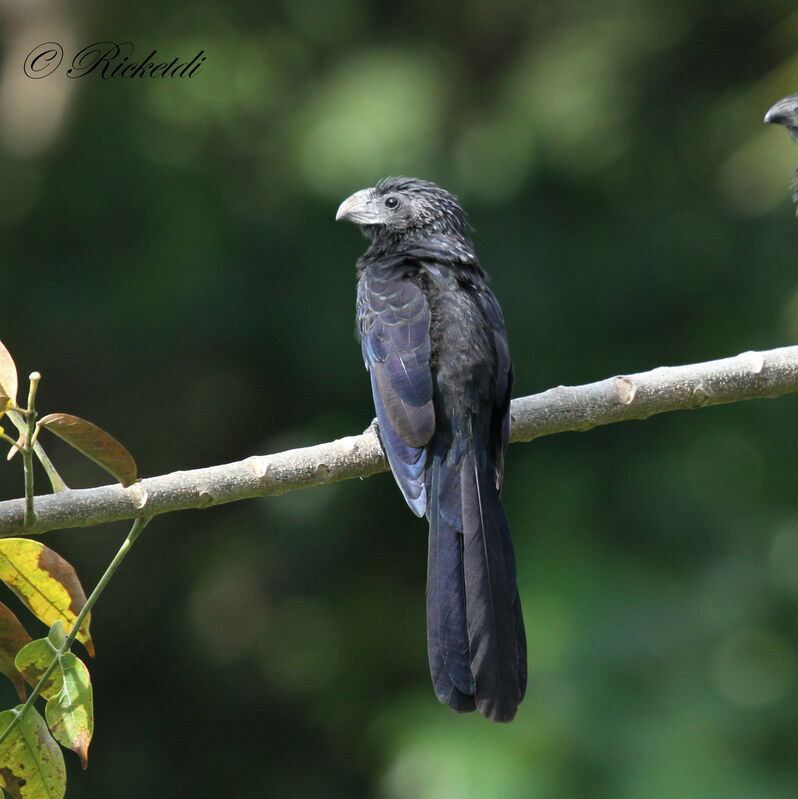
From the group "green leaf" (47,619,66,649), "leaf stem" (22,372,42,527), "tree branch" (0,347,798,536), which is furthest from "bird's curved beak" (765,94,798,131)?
"green leaf" (47,619,66,649)

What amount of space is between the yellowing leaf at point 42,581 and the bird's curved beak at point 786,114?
4082mm

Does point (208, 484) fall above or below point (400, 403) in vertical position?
below

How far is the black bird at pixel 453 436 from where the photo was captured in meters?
2.68

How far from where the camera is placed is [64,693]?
6.51 ft

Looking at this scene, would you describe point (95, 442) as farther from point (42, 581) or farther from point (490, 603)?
point (490, 603)

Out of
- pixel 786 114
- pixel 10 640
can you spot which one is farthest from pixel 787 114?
pixel 10 640

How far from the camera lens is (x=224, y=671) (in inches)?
289

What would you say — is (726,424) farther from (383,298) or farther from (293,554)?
(383,298)

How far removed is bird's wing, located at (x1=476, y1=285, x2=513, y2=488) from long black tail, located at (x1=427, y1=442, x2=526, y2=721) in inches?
2.5

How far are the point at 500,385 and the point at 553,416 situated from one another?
28 centimetres

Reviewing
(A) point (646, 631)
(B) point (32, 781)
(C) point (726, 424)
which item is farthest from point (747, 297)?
(B) point (32, 781)

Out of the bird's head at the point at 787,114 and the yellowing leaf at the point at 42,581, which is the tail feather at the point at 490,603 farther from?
the bird's head at the point at 787,114

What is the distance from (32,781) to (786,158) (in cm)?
484

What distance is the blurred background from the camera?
6742 mm
